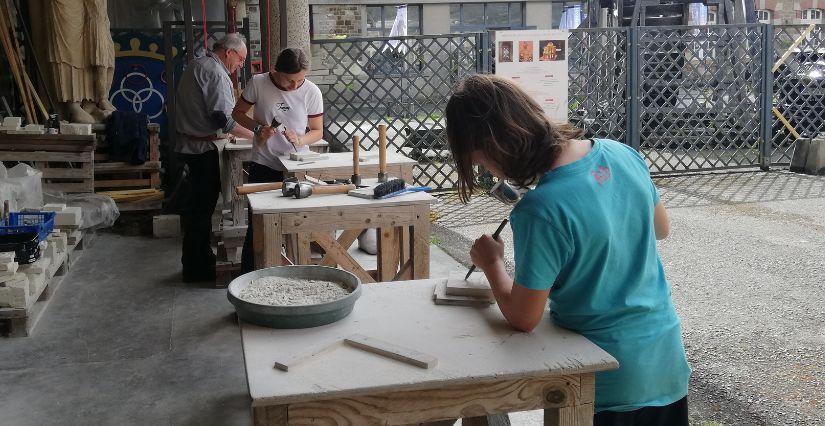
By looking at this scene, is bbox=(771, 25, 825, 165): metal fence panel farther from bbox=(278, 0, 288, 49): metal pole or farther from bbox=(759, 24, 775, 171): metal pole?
bbox=(278, 0, 288, 49): metal pole

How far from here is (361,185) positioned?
13.7 ft

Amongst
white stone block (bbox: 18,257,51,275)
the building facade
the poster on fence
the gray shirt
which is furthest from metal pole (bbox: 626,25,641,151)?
the building facade

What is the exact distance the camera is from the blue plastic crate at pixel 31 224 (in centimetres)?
493

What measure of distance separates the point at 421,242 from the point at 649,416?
2.04 m

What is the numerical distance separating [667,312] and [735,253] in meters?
4.59

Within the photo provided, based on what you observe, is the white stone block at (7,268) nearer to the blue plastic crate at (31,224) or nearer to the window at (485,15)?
the blue plastic crate at (31,224)

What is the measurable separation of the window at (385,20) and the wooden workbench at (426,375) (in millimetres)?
22501

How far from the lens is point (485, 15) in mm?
24781

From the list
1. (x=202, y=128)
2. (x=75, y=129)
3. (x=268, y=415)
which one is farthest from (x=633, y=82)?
(x=268, y=415)

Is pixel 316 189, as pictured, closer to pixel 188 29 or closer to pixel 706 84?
pixel 188 29

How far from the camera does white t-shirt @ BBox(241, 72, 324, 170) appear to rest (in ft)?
16.9

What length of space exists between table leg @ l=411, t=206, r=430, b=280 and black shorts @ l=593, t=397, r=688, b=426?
1935 millimetres

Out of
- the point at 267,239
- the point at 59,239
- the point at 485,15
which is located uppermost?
the point at 485,15

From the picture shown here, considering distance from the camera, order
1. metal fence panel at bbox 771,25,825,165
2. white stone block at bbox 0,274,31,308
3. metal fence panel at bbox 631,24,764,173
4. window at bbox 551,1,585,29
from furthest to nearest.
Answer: window at bbox 551,1,585,29 → metal fence panel at bbox 771,25,825,165 → metal fence panel at bbox 631,24,764,173 → white stone block at bbox 0,274,31,308
